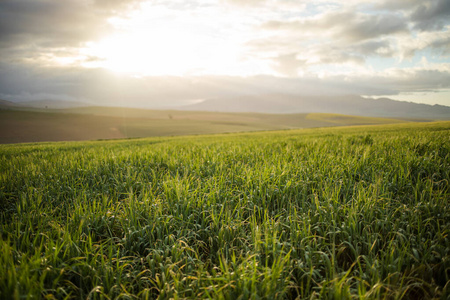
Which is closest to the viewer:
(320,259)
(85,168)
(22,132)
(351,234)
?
(320,259)

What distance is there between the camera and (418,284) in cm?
220

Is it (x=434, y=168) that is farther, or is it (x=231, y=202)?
(x=434, y=168)

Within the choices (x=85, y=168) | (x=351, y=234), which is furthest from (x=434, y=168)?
(x=85, y=168)

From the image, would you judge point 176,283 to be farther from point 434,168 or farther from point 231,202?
point 434,168

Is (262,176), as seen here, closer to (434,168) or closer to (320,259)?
(320,259)

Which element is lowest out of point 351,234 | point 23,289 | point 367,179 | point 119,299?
point 119,299

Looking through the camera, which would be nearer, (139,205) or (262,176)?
(139,205)

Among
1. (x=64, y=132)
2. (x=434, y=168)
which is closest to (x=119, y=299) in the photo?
(x=434, y=168)

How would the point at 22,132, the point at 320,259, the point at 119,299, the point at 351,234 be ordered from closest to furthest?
the point at 119,299 < the point at 320,259 < the point at 351,234 < the point at 22,132

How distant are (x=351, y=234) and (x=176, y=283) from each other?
231 cm

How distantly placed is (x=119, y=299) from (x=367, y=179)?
204 inches

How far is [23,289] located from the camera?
2090mm

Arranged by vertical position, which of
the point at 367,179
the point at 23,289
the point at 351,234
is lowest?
the point at 23,289

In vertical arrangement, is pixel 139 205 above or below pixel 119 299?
above
